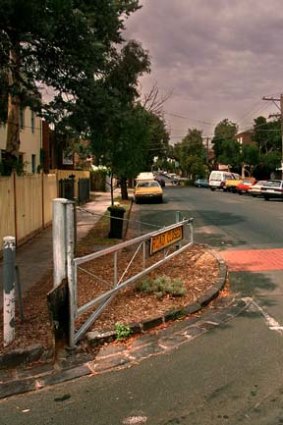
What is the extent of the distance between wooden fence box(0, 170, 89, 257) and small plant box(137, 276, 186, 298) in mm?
4276

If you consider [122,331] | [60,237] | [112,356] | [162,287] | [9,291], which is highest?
[60,237]

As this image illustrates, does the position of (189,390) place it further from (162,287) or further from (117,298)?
(162,287)

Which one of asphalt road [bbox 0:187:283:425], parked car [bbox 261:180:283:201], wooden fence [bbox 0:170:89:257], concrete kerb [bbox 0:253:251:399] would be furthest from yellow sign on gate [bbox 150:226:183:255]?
parked car [bbox 261:180:283:201]

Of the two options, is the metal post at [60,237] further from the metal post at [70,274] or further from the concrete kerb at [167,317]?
the concrete kerb at [167,317]

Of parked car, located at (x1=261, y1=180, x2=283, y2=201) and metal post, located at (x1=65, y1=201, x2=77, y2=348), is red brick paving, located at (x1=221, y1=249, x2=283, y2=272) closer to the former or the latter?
metal post, located at (x1=65, y1=201, x2=77, y2=348)

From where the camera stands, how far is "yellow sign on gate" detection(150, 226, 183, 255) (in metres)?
8.56

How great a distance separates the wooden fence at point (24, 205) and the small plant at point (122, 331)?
17.9ft

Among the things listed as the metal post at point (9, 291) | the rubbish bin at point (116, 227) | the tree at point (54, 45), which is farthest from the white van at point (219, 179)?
the metal post at point (9, 291)

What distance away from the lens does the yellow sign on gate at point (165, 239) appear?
856cm

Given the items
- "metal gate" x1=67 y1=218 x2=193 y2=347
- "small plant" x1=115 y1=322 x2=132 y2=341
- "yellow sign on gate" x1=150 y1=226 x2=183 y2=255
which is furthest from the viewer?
"yellow sign on gate" x1=150 y1=226 x2=183 y2=255

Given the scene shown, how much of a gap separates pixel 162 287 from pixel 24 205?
6467 mm

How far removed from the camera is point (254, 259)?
11.4 meters

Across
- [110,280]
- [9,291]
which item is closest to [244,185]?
Result: [110,280]

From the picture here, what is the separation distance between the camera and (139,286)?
25.6ft
